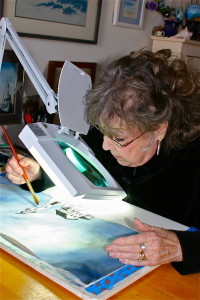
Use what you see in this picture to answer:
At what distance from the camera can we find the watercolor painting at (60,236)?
0.88 metres

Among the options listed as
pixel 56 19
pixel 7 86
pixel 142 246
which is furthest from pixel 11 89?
pixel 142 246

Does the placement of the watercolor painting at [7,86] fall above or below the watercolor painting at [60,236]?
above

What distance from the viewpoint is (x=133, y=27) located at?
8.52 feet

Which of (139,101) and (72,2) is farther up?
(72,2)

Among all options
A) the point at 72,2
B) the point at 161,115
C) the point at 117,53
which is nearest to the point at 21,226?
the point at 161,115

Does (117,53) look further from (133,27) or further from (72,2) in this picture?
(72,2)

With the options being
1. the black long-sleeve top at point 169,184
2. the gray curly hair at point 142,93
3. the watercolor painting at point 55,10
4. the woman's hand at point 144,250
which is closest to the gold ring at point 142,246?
the woman's hand at point 144,250

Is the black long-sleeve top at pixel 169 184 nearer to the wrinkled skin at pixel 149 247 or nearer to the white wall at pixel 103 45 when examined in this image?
the wrinkled skin at pixel 149 247

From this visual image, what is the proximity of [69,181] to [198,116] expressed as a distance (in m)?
0.62

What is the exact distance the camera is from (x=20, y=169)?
51.9 inches

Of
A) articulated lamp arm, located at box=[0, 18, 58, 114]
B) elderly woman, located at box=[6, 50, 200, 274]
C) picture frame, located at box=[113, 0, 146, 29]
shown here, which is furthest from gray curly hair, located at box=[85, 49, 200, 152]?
picture frame, located at box=[113, 0, 146, 29]

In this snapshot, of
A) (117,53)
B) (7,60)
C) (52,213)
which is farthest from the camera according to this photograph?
(117,53)

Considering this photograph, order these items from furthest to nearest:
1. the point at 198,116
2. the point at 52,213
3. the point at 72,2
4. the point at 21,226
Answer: the point at 72,2, the point at 198,116, the point at 52,213, the point at 21,226

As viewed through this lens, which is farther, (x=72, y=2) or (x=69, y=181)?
(x=72, y=2)
